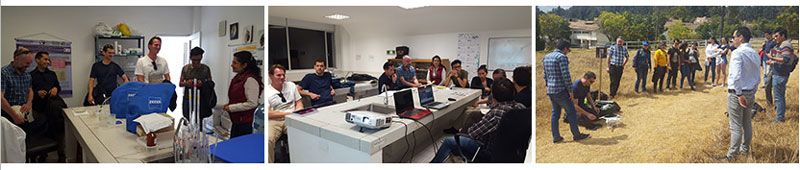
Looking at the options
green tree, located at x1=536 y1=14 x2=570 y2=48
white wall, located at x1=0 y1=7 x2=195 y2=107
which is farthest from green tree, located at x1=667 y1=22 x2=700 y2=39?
white wall, located at x1=0 y1=7 x2=195 y2=107

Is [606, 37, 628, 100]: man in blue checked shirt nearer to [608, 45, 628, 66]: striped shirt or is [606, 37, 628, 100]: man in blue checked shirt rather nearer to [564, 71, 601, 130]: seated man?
[608, 45, 628, 66]: striped shirt

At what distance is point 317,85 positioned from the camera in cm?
248

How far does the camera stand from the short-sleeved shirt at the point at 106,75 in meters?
2.82

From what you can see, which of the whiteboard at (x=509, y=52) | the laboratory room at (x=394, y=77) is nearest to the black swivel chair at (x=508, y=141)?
the laboratory room at (x=394, y=77)

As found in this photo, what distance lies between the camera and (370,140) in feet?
7.47

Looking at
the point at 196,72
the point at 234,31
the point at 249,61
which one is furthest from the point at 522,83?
the point at 196,72

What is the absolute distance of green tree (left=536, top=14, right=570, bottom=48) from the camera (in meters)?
2.61

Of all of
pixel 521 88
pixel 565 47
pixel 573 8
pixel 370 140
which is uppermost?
pixel 573 8

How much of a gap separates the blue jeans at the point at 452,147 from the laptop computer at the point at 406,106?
0.21m

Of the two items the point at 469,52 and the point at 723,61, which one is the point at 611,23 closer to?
the point at 723,61

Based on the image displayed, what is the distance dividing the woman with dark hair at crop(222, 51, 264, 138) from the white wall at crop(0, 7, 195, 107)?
0.40m
